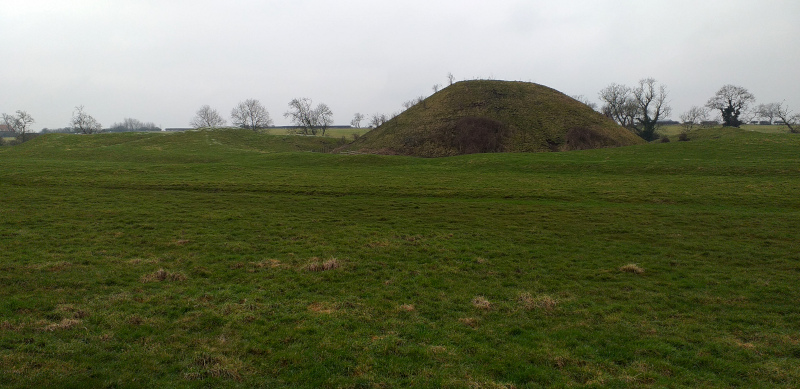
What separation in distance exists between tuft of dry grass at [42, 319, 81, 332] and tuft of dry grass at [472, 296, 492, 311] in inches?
385

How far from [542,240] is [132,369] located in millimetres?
15430

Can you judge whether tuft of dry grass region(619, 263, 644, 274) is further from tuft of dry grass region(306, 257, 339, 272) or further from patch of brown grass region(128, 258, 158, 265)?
patch of brown grass region(128, 258, 158, 265)

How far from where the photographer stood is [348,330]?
30.9 feet

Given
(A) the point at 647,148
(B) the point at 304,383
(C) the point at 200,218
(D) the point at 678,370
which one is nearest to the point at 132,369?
(B) the point at 304,383

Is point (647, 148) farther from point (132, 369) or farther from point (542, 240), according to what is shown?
point (132, 369)

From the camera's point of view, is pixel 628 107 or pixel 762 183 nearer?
pixel 762 183

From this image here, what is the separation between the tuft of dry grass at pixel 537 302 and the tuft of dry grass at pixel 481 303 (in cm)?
96

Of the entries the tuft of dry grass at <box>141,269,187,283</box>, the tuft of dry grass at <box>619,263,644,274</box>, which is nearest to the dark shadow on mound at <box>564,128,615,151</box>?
the tuft of dry grass at <box>619,263,644,274</box>

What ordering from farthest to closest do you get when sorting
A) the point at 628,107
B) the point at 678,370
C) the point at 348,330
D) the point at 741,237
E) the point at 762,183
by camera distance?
1. the point at 628,107
2. the point at 762,183
3. the point at 741,237
4. the point at 348,330
5. the point at 678,370

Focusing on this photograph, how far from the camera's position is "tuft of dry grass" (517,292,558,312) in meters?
10.9

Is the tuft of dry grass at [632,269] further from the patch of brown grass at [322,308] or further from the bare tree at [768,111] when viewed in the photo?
the bare tree at [768,111]

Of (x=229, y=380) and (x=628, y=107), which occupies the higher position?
(x=628, y=107)

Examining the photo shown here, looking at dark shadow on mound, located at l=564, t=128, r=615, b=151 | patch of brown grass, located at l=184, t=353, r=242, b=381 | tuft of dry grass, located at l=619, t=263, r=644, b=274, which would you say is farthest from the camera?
dark shadow on mound, located at l=564, t=128, r=615, b=151

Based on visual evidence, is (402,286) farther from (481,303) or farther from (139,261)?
(139,261)
